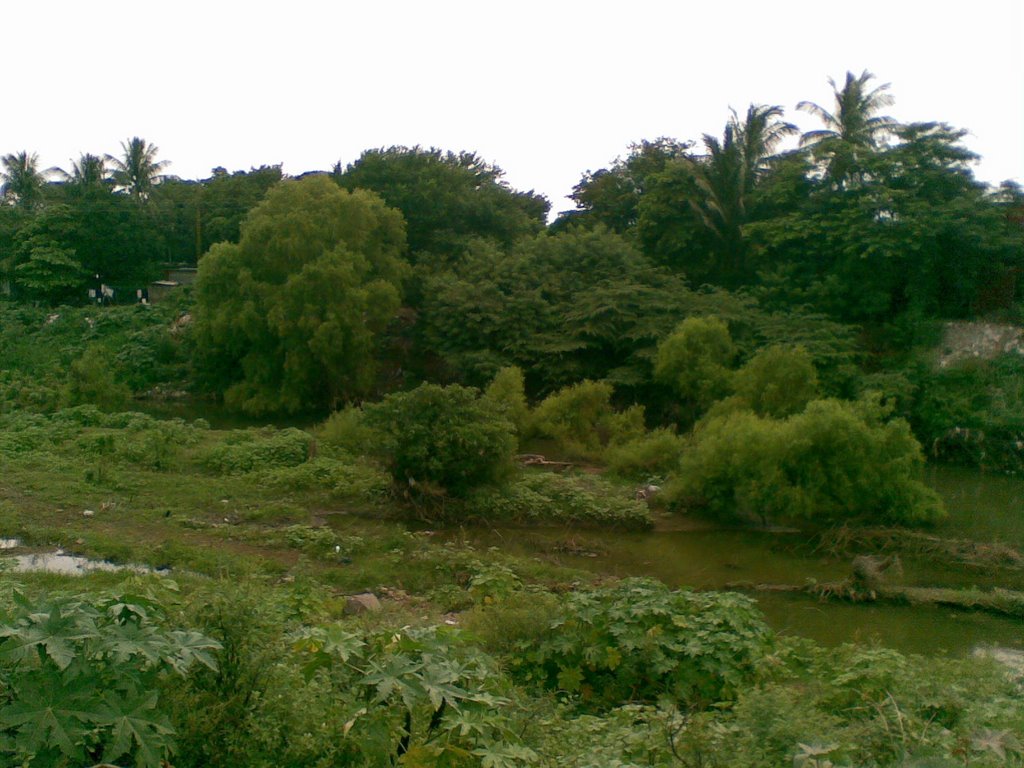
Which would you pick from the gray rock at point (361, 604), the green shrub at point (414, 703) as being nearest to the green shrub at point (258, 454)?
the gray rock at point (361, 604)

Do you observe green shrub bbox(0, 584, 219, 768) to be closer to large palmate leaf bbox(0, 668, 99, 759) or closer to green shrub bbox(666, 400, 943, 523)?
large palmate leaf bbox(0, 668, 99, 759)

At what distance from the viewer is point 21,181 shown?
140ft

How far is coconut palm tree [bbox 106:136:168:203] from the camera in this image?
43031mm

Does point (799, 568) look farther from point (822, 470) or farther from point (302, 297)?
point (302, 297)

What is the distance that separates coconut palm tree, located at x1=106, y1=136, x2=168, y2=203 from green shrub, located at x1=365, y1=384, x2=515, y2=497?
32.9 meters

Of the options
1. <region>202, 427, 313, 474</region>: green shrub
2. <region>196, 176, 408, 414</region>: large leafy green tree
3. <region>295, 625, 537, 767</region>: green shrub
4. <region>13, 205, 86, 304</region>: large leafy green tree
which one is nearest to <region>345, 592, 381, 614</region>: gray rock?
<region>295, 625, 537, 767</region>: green shrub

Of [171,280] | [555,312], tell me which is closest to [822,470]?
[555,312]

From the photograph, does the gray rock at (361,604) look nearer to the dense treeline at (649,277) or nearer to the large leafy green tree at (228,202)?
the dense treeline at (649,277)

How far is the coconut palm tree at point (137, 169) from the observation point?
141ft

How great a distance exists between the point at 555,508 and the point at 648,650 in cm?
835

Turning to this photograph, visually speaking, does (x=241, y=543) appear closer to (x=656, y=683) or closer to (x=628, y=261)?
(x=656, y=683)

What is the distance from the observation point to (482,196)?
30.1m

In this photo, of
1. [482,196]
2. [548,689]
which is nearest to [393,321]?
[482,196]

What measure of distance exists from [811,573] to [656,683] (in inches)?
284
